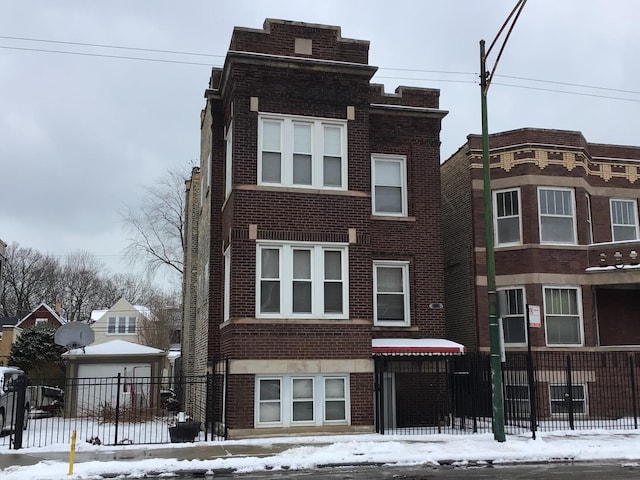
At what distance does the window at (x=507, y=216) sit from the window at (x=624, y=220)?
13.0ft

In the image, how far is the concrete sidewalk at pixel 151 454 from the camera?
12.8 m

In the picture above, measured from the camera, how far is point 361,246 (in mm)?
16922

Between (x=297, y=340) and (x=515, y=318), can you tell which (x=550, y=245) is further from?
(x=297, y=340)

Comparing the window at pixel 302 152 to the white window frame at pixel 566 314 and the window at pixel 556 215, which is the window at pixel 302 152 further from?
the white window frame at pixel 566 314

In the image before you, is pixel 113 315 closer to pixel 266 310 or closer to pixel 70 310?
pixel 70 310

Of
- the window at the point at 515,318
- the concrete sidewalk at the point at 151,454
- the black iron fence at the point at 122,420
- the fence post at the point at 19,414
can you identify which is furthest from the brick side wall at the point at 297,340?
the window at the point at 515,318

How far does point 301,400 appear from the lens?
1602 cm

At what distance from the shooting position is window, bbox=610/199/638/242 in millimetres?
22500

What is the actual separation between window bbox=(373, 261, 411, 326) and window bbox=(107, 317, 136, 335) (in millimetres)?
40499

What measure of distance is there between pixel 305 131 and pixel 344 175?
1527mm

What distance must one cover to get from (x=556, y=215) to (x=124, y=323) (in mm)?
42657

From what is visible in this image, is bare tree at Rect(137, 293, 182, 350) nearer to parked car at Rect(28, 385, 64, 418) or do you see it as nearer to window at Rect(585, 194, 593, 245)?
parked car at Rect(28, 385, 64, 418)

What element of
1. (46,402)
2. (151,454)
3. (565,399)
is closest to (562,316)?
(565,399)

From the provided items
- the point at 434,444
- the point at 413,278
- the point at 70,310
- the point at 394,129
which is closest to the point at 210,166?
the point at 394,129
